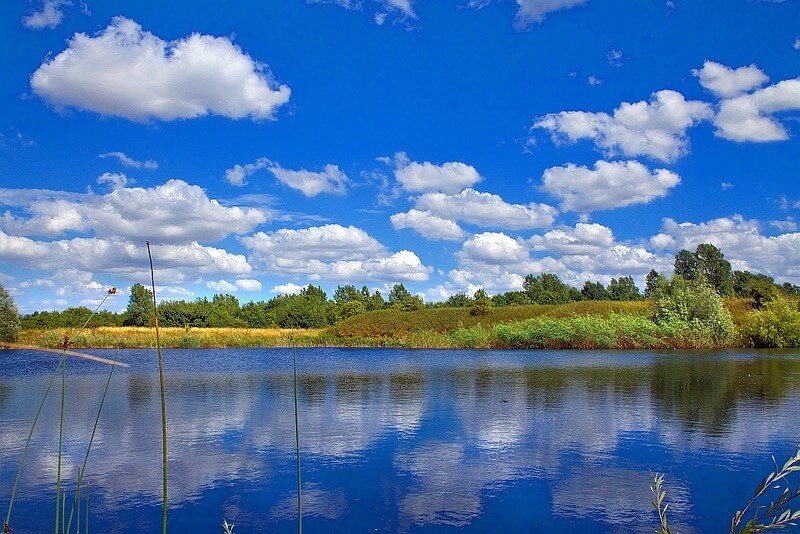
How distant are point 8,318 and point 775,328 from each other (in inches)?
2113

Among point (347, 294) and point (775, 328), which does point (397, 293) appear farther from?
point (775, 328)

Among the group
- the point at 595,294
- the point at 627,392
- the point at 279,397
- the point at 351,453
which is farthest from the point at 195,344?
the point at 595,294

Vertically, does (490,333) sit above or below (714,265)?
below

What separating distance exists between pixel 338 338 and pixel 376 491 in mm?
45452

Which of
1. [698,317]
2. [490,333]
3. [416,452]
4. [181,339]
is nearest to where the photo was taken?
[416,452]

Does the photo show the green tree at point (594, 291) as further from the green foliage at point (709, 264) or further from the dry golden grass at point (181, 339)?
the dry golden grass at point (181, 339)

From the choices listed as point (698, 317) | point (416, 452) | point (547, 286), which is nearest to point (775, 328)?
point (698, 317)

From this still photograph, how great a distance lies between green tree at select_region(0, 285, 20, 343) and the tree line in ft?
36.4

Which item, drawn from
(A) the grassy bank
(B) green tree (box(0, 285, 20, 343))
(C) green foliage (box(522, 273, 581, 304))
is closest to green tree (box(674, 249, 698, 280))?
(C) green foliage (box(522, 273, 581, 304))

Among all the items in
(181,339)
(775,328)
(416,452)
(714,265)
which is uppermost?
(714,265)

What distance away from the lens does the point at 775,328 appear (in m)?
43.7

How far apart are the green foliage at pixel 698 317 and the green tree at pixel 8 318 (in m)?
44.9

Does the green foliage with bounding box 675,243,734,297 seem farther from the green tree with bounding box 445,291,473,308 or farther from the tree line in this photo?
the green tree with bounding box 445,291,473,308

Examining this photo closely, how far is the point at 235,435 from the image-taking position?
12859 millimetres
